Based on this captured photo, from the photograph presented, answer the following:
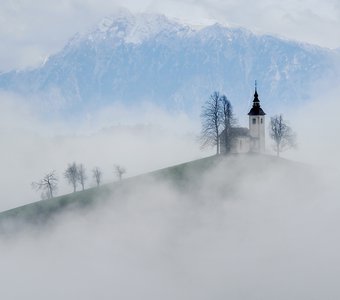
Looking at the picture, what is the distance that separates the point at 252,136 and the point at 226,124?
251 inches

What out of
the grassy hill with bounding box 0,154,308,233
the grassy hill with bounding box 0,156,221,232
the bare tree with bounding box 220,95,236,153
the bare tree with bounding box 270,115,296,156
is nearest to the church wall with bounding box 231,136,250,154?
the bare tree with bounding box 220,95,236,153

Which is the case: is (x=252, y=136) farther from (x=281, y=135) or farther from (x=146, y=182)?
(x=146, y=182)

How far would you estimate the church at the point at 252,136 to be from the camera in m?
142

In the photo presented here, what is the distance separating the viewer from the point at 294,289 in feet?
420

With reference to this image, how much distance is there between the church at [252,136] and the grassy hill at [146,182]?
2.23m

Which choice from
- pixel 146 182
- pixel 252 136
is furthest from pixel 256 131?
pixel 146 182

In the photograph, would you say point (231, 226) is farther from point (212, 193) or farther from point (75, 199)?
point (75, 199)

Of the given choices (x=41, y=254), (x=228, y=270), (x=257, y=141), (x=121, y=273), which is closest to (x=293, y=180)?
(x=257, y=141)

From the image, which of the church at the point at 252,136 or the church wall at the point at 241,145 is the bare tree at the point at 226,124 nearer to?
the church at the point at 252,136

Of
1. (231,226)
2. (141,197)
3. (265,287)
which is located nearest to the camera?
(265,287)

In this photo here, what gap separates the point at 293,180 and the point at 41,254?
5202 cm

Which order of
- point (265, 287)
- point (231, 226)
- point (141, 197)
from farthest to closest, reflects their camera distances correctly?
point (141, 197)
point (231, 226)
point (265, 287)

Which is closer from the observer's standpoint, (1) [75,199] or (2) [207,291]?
(2) [207,291]

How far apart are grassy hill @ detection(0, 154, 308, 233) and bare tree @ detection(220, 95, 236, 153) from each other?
9.08ft
